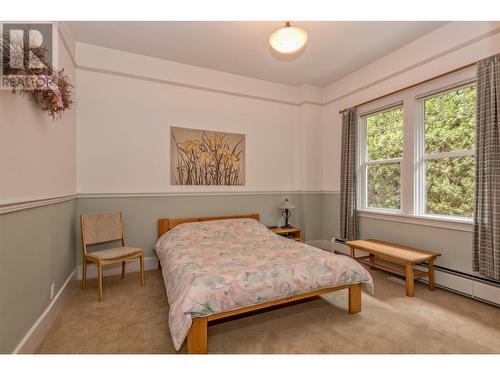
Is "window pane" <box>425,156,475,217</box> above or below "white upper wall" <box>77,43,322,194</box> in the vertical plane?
below

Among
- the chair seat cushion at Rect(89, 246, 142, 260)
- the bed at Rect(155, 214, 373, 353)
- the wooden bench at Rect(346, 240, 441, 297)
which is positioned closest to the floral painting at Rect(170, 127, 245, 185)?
the bed at Rect(155, 214, 373, 353)

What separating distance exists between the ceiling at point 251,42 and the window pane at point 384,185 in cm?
153

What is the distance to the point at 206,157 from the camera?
3744mm

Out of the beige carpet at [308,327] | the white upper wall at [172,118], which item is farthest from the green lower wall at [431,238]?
the white upper wall at [172,118]

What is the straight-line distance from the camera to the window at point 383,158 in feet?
11.2

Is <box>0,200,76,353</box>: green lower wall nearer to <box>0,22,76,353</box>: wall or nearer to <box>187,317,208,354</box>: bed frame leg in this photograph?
<box>0,22,76,353</box>: wall

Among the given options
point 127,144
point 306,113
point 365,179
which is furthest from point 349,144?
point 127,144

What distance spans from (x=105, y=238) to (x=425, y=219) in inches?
150

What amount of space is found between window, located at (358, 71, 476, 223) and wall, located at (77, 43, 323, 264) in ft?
3.16

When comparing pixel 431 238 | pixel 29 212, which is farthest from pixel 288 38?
pixel 431 238

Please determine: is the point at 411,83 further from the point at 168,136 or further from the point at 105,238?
the point at 105,238

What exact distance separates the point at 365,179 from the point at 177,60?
327 centimetres

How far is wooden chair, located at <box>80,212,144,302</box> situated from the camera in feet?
8.57

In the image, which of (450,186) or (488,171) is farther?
(450,186)
